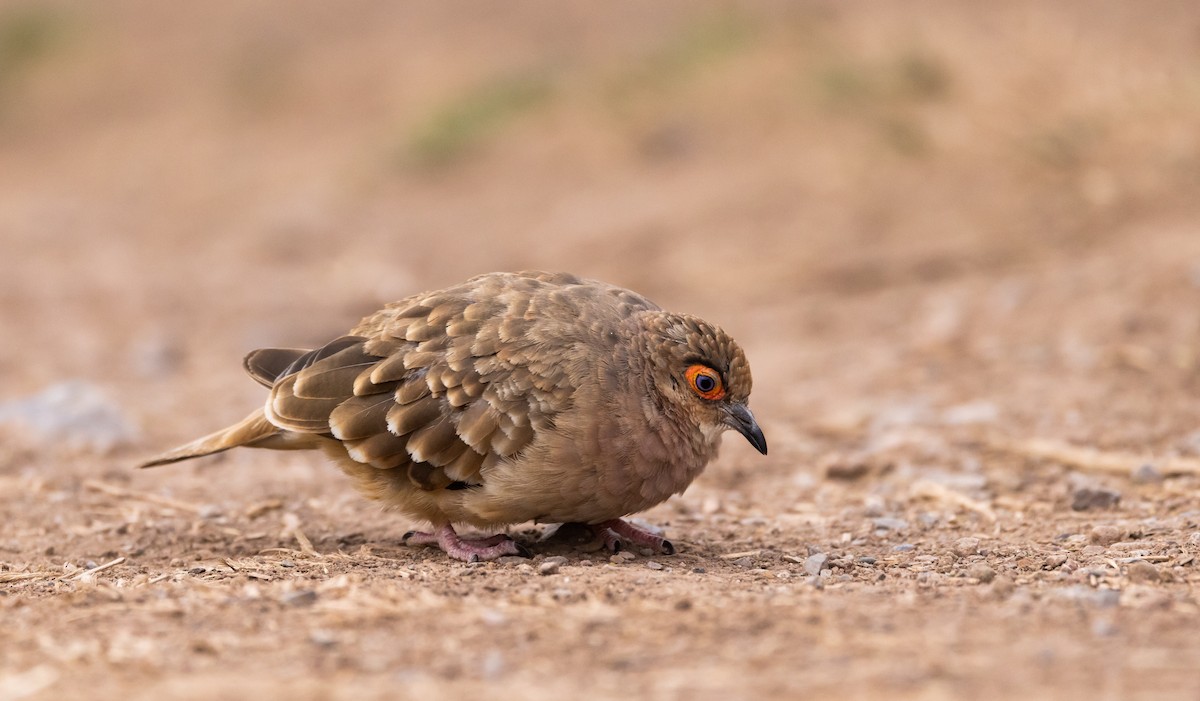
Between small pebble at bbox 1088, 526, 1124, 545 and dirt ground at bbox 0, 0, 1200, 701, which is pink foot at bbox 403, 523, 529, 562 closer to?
dirt ground at bbox 0, 0, 1200, 701

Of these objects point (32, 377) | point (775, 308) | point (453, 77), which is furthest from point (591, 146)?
point (32, 377)

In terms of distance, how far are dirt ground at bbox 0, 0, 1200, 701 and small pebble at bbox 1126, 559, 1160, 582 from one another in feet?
0.08

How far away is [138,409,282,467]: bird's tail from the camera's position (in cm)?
509

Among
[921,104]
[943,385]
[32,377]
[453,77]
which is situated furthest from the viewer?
[453,77]

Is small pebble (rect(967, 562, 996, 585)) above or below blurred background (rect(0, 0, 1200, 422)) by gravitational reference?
below

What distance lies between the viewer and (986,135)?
10172 mm

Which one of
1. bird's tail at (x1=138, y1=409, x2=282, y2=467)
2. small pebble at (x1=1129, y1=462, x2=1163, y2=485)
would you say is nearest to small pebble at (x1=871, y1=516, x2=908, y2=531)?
small pebble at (x1=1129, y1=462, x2=1163, y2=485)

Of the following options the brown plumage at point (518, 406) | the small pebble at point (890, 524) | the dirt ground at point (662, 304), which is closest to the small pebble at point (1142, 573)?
the dirt ground at point (662, 304)

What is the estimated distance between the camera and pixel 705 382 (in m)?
4.80

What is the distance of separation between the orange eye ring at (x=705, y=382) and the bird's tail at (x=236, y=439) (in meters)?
1.53

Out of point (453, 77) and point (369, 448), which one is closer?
point (369, 448)

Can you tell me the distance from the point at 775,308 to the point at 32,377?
5.05m

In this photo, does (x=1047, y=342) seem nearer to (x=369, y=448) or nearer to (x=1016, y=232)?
(x=1016, y=232)

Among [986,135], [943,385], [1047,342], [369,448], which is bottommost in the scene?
[369,448]
